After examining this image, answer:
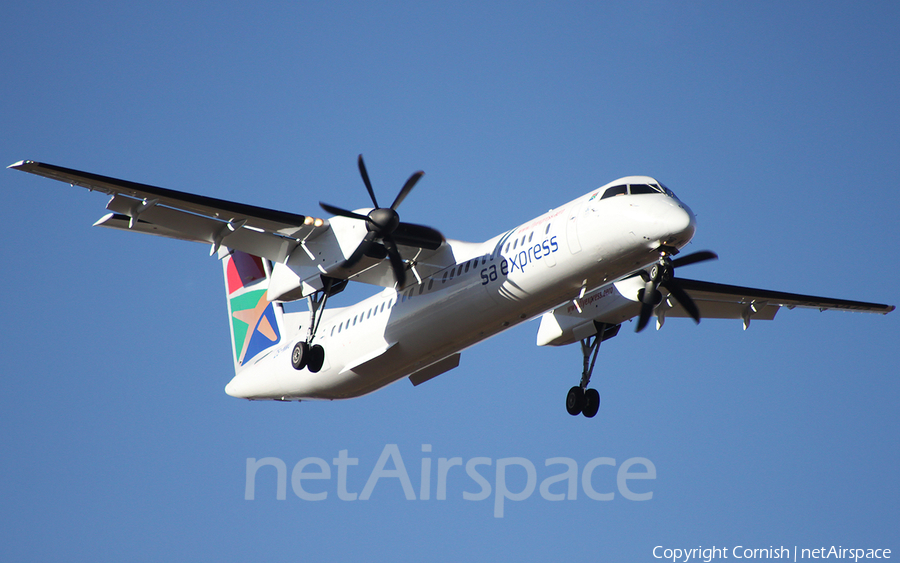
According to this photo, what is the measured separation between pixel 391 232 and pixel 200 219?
3795mm

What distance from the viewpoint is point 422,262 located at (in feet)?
61.3

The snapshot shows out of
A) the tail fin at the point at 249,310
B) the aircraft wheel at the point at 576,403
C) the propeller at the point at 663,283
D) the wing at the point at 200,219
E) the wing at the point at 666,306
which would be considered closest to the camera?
the propeller at the point at 663,283

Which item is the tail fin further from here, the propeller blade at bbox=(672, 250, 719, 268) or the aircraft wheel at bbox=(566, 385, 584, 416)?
the propeller blade at bbox=(672, 250, 719, 268)

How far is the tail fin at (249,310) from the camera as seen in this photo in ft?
77.8

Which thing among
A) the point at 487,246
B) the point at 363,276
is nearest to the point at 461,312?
the point at 487,246

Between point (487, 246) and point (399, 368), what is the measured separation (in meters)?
3.21

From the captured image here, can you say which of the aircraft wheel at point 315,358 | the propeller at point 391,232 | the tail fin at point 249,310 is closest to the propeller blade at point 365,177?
the propeller at point 391,232

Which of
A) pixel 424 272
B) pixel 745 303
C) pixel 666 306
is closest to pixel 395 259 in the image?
pixel 424 272

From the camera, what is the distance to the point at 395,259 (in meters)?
17.5

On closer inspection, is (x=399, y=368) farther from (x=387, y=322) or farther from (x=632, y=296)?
(x=632, y=296)

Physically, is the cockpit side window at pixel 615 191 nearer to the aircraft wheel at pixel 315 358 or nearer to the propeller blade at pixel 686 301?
the propeller blade at pixel 686 301

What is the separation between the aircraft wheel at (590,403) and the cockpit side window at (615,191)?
6.45 metres

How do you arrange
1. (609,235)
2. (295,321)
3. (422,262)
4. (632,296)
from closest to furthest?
(609,235) < (422,262) < (632,296) < (295,321)

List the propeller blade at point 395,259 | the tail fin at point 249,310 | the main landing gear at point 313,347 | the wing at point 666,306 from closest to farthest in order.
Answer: the propeller blade at point 395,259 → the main landing gear at point 313,347 → the wing at point 666,306 → the tail fin at point 249,310
